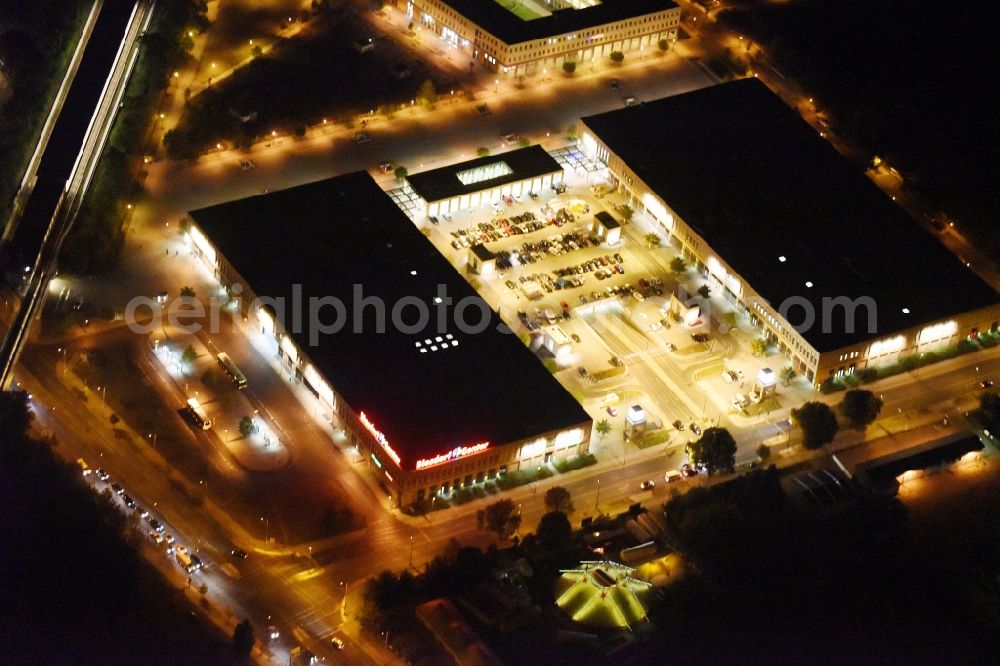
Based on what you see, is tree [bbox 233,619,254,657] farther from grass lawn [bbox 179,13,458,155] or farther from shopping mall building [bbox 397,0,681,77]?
shopping mall building [bbox 397,0,681,77]

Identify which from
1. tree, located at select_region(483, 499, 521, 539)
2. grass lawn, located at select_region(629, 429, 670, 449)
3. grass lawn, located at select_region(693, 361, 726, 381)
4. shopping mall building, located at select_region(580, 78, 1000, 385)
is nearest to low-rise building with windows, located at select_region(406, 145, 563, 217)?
shopping mall building, located at select_region(580, 78, 1000, 385)

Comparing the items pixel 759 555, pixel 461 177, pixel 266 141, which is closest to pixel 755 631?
pixel 759 555

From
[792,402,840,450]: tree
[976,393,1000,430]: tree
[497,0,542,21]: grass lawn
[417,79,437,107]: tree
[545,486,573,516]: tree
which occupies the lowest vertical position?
[545,486,573,516]: tree

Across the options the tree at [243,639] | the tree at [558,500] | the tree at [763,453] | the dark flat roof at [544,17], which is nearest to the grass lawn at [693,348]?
the tree at [763,453]

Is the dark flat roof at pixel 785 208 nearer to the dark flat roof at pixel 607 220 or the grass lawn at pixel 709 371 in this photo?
the dark flat roof at pixel 607 220

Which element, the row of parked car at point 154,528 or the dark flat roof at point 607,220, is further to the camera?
the dark flat roof at point 607,220

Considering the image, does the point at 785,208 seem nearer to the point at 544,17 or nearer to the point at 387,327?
the point at 387,327

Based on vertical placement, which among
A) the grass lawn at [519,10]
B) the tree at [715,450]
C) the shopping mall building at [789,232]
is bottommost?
the tree at [715,450]

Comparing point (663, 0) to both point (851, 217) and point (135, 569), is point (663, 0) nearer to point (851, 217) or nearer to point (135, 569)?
point (851, 217)
